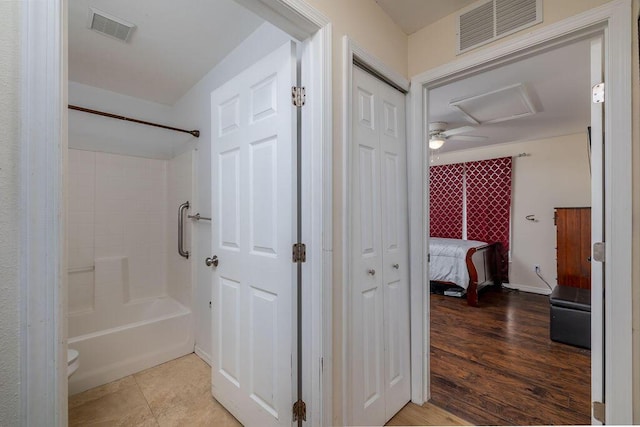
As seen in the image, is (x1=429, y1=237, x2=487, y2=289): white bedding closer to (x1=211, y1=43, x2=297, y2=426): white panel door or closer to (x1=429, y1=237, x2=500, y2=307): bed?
(x1=429, y1=237, x2=500, y2=307): bed

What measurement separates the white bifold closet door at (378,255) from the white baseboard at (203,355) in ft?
4.79

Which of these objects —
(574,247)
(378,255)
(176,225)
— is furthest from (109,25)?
(574,247)

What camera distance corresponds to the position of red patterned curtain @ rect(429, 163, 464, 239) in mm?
5180

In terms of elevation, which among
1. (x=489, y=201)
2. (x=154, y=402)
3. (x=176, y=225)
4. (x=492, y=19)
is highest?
(x=492, y=19)

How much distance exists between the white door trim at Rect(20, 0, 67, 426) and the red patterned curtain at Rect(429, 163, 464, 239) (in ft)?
17.9

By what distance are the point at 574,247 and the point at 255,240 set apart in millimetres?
4088

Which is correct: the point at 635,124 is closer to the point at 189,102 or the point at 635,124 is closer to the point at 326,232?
the point at 326,232

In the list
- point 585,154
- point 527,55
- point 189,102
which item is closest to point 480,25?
point 527,55

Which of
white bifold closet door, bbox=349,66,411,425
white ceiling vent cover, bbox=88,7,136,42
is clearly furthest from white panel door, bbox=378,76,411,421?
white ceiling vent cover, bbox=88,7,136,42

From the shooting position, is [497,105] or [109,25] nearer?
[109,25]

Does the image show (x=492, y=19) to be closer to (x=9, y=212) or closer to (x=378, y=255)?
(x=378, y=255)

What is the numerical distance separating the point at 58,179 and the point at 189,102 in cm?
237

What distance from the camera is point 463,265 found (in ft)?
12.7

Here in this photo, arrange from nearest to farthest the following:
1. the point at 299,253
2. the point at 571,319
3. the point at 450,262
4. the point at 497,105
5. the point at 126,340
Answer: the point at 299,253 < the point at 126,340 < the point at 571,319 < the point at 497,105 < the point at 450,262
